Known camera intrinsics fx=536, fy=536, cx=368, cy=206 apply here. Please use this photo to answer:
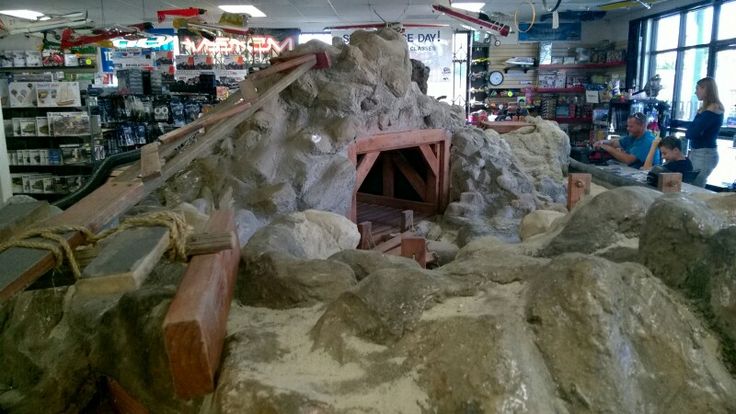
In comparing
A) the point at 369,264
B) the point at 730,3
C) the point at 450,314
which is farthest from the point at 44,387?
the point at 730,3

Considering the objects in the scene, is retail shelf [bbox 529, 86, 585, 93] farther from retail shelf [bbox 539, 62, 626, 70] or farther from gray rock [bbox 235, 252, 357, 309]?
gray rock [bbox 235, 252, 357, 309]

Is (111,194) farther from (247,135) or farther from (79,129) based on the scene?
(79,129)

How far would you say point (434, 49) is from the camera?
42.0ft

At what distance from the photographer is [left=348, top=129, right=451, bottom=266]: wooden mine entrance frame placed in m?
5.32

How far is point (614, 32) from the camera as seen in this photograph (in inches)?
519

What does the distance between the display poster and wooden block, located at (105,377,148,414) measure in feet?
36.9

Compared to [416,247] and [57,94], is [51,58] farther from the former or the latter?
[416,247]

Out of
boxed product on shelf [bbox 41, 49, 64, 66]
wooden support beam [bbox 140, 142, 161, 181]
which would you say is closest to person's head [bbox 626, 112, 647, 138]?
wooden support beam [bbox 140, 142, 161, 181]

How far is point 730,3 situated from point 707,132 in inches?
180

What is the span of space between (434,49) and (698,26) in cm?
541

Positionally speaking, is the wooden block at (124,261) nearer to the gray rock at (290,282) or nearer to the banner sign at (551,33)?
the gray rock at (290,282)

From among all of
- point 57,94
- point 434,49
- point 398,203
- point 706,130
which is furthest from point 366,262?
point 434,49

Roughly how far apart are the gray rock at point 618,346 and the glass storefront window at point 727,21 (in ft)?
32.3

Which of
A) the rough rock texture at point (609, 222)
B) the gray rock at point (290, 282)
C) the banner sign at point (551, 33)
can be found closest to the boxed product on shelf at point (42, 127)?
the gray rock at point (290, 282)
